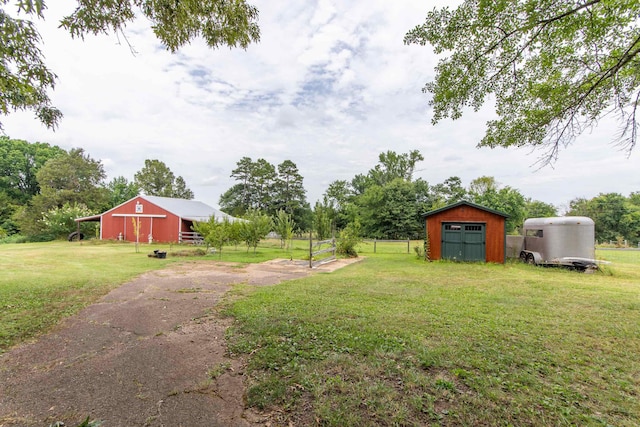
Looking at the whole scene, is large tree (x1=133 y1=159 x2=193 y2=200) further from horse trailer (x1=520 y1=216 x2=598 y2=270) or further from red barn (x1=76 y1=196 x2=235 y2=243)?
horse trailer (x1=520 y1=216 x2=598 y2=270)

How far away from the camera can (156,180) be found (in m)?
44.3

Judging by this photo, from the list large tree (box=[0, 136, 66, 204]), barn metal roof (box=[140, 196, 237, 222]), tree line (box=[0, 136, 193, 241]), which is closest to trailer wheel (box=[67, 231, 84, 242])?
tree line (box=[0, 136, 193, 241])

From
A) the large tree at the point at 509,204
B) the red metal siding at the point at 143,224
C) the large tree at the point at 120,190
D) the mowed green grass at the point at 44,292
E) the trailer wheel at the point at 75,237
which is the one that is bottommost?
the mowed green grass at the point at 44,292

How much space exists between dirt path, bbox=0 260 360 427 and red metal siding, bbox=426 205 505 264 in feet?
36.4

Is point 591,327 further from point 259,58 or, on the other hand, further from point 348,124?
point 348,124

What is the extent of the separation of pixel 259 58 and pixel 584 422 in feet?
31.7

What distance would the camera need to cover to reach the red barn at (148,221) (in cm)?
2334

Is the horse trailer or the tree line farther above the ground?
the tree line

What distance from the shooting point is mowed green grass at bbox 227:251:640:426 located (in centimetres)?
232

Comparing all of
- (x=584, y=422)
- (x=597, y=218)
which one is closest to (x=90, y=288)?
(x=584, y=422)

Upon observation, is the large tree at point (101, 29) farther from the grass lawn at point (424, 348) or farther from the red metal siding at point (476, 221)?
the red metal siding at point (476, 221)

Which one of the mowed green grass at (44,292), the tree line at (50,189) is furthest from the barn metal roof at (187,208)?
the mowed green grass at (44,292)

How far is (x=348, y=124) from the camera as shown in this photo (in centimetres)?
1781

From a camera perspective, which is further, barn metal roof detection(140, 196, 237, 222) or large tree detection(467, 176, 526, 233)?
large tree detection(467, 176, 526, 233)
